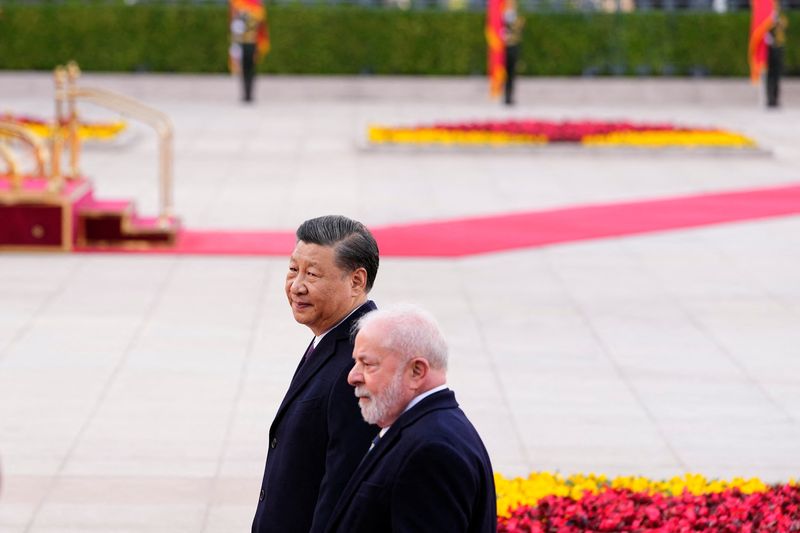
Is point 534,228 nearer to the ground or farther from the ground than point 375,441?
nearer to the ground

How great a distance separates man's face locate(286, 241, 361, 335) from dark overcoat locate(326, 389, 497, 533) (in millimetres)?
754

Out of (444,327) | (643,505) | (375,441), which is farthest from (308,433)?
(444,327)

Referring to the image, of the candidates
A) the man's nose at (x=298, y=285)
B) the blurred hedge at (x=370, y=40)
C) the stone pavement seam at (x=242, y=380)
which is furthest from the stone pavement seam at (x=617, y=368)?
the blurred hedge at (x=370, y=40)

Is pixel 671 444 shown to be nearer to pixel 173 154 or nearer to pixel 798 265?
pixel 798 265

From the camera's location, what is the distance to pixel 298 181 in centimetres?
1981

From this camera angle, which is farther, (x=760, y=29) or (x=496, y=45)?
(x=496, y=45)

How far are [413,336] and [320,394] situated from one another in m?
0.65

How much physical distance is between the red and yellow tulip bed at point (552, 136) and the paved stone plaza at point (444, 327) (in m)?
1.32

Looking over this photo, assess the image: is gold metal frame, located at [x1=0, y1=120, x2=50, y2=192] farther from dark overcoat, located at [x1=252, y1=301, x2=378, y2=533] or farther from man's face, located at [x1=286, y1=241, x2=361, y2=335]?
dark overcoat, located at [x1=252, y1=301, x2=378, y2=533]

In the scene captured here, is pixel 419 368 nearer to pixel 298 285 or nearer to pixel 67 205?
pixel 298 285

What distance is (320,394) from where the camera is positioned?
4.80 metres

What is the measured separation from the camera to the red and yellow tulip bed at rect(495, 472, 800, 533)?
6.73 m

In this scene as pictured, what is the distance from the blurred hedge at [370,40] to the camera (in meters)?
33.0

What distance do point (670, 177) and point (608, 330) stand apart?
940 centimetres
